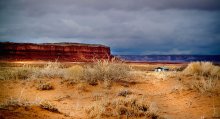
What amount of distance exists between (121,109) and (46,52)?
34.8 metres

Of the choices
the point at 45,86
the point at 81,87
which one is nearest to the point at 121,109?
the point at 81,87

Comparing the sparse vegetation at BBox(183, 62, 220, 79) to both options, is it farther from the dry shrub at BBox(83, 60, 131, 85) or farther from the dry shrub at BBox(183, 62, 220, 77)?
the dry shrub at BBox(83, 60, 131, 85)

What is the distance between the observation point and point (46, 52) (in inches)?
1753

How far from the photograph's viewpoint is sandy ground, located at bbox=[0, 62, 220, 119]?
35.3ft

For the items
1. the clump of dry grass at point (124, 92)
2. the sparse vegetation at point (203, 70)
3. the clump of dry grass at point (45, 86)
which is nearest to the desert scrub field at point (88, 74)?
the clump of dry grass at point (45, 86)

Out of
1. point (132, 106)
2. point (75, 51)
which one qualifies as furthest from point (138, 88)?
point (75, 51)

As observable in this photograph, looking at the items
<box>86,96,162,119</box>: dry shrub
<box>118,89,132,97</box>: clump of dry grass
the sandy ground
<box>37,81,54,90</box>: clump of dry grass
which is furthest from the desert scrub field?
<box>86,96,162,119</box>: dry shrub

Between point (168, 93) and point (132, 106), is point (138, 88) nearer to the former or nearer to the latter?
point (168, 93)

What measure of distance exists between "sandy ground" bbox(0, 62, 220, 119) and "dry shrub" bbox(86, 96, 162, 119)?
42 centimetres

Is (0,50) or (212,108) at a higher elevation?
(0,50)

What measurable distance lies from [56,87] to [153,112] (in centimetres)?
645

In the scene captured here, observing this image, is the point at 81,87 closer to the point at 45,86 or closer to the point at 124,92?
the point at 45,86

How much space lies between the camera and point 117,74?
711 inches

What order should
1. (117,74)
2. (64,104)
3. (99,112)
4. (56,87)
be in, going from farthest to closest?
(117,74) < (56,87) < (64,104) < (99,112)
